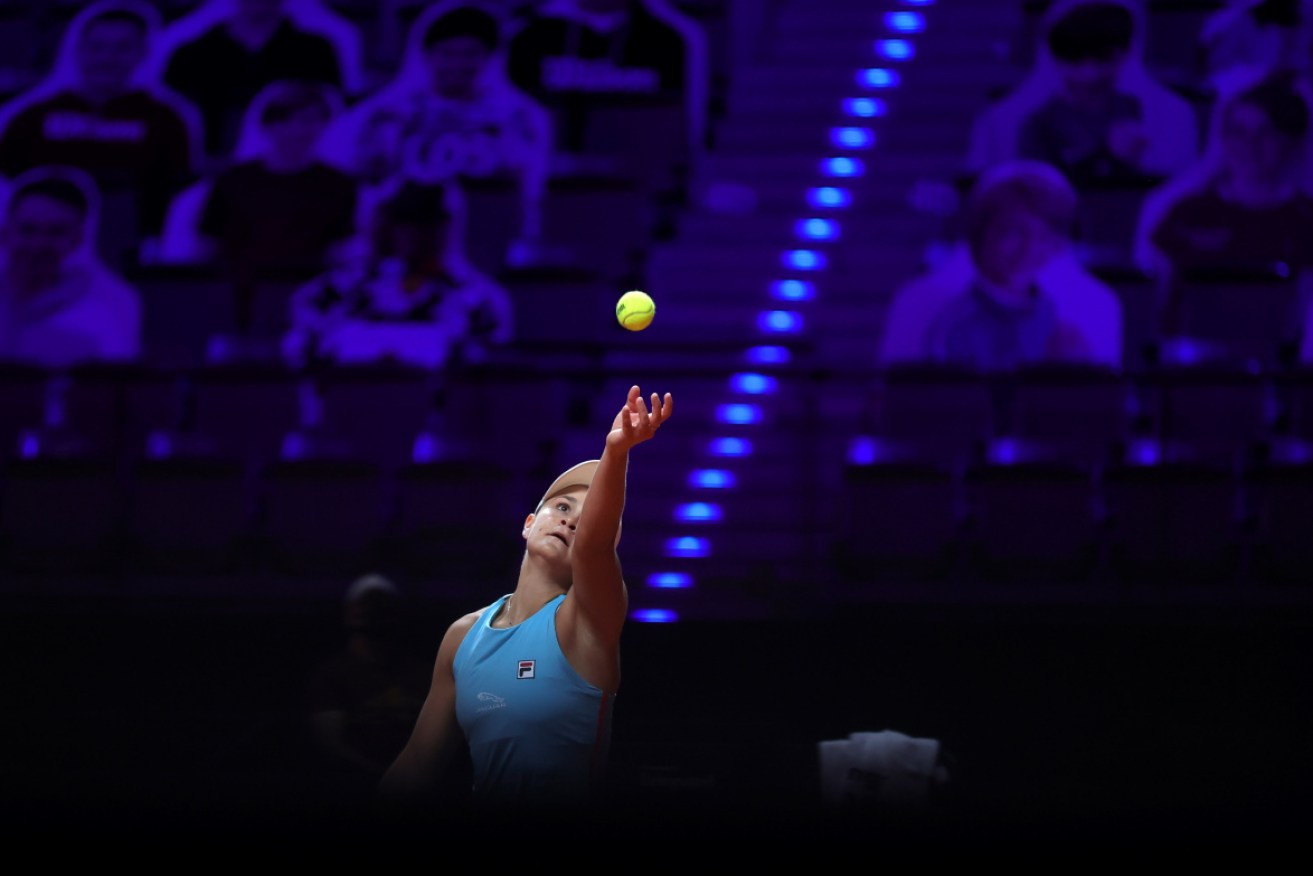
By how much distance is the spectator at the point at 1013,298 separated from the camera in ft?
29.1

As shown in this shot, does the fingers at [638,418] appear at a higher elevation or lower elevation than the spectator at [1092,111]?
lower

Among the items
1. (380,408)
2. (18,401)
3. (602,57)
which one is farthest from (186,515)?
(602,57)

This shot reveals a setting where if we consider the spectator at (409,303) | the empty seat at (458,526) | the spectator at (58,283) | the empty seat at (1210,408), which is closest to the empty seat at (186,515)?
the empty seat at (458,526)

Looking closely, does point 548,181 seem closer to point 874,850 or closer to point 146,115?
point 146,115

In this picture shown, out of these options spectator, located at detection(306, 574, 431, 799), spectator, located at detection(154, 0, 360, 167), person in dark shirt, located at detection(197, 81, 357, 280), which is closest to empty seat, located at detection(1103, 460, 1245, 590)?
spectator, located at detection(306, 574, 431, 799)

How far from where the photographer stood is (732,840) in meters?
1.12

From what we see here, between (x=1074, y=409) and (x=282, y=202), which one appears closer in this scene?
(x=1074, y=409)

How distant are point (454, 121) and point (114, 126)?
2.55 m

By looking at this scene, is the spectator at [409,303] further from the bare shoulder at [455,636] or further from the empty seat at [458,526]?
the bare shoulder at [455,636]

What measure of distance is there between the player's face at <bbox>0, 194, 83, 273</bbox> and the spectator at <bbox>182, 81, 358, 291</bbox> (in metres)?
0.98

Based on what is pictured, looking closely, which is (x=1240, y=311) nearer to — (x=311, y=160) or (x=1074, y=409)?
(x=1074, y=409)

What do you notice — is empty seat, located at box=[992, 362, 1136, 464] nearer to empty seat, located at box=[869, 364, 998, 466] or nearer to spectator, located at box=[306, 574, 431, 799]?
empty seat, located at box=[869, 364, 998, 466]

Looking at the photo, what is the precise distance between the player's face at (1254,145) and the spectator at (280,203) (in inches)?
241

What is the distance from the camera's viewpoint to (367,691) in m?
4.80
